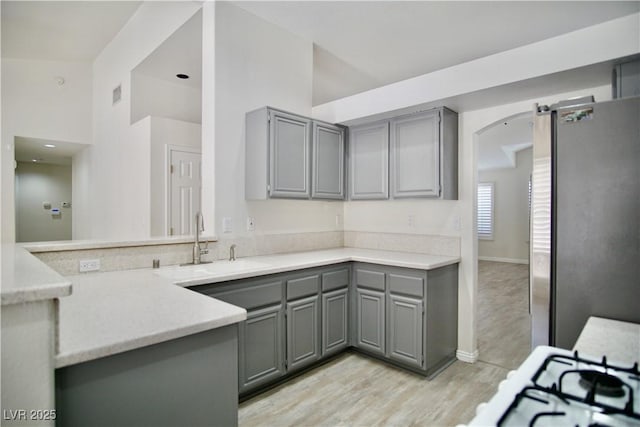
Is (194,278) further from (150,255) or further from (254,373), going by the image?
(254,373)

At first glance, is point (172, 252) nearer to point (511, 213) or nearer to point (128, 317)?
point (128, 317)

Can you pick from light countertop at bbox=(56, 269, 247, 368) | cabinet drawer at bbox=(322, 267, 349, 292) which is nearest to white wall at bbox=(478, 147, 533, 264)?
cabinet drawer at bbox=(322, 267, 349, 292)

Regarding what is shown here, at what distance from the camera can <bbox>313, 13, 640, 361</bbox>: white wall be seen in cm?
219

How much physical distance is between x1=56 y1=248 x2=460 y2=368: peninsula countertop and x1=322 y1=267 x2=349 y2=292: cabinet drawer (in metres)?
0.47

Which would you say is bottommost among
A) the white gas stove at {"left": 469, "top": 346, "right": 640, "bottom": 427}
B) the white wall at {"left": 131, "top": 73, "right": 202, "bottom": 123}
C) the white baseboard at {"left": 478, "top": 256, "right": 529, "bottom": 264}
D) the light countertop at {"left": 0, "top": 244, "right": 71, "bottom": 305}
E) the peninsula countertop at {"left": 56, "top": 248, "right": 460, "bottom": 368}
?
the white baseboard at {"left": 478, "top": 256, "right": 529, "bottom": 264}

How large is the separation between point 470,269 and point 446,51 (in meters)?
2.14

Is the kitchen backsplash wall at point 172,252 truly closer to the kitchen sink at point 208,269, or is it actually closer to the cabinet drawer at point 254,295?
the kitchen sink at point 208,269

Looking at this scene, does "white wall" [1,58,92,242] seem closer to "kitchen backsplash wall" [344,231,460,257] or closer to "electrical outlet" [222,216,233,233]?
"electrical outlet" [222,216,233,233]

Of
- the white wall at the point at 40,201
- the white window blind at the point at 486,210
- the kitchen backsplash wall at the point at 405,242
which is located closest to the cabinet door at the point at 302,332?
the kitchen backsplash wall at the point at 405,242

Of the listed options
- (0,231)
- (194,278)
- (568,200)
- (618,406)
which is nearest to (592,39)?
(568,200)

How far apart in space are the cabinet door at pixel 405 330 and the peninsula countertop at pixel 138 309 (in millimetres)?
1008

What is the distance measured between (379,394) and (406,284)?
841 millimetres

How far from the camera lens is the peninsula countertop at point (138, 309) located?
1033mm

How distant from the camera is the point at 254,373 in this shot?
239 centimetres
